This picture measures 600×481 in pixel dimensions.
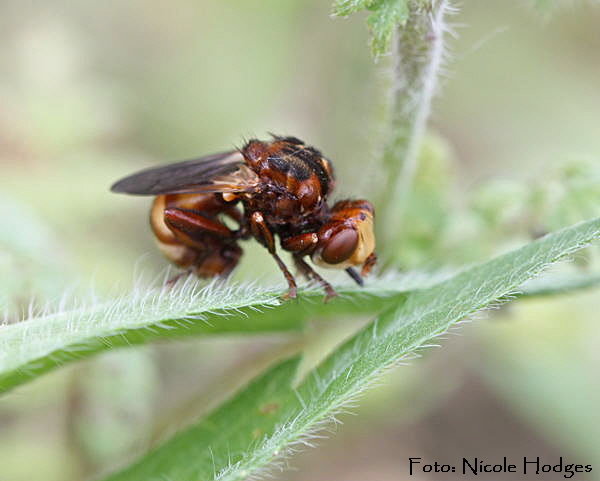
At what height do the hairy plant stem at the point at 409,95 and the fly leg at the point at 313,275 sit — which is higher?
the hairy plant stem at the point at 409,95

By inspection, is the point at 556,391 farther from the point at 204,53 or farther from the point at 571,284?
the point at 204,53

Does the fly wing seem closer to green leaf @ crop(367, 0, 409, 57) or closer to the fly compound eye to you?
the fly compound eye

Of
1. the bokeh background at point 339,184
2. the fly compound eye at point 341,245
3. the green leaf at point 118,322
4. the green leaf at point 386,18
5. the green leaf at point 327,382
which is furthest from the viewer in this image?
the bokeh background at point 339,184

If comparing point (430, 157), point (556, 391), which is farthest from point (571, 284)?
point (556, 391)

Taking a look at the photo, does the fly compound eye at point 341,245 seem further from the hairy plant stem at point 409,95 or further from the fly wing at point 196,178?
the hairy plant stem at point 409,95

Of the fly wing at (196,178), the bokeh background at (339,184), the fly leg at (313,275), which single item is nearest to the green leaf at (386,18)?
the bokeh background at (339,184)

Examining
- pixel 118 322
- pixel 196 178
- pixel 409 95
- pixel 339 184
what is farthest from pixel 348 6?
pixel 339 184

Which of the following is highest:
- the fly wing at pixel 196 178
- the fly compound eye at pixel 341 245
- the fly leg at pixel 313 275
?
the fly wing at pixel 196 178

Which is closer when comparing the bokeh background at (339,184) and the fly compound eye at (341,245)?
the fly compound eye at (341,245)
